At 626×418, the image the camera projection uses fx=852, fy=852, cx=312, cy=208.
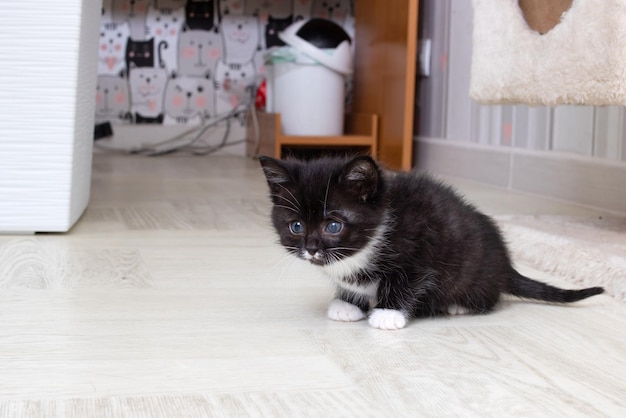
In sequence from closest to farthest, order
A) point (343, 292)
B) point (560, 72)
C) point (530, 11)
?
1. point (343, 292)
2. point (560, 72)
3. point (530, 11)

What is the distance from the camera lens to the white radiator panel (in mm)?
1748

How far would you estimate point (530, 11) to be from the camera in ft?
6.39

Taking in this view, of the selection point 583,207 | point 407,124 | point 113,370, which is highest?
point 407,124

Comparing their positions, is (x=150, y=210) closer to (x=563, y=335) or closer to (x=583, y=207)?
(x=583, y=207)

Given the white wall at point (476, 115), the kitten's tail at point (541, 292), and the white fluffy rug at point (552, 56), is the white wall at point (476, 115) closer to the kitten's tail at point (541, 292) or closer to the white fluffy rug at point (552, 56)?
the white fluffy rug at point (552, 56)

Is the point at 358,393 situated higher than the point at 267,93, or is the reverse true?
the point at 267,93

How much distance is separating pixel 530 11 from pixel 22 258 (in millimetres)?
1229

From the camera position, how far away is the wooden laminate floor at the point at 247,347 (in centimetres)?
88

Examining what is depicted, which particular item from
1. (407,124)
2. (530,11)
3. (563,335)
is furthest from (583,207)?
(563,335)

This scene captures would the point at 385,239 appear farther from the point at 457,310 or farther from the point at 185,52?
the point at 185,52

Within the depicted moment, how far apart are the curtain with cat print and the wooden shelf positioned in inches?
17.1

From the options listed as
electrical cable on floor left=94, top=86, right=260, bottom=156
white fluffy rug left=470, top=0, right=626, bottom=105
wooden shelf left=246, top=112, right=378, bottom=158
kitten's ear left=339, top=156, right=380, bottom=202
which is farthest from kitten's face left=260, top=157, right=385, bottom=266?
electrical cable on floor left=94, top=86, right=260, bottom=156

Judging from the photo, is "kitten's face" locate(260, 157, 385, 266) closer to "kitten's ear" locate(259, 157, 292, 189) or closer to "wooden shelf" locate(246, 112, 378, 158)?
"kitten's ear" locate(259, 157, 292, 189)

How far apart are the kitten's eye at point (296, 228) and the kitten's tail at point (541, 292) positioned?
38 cm
